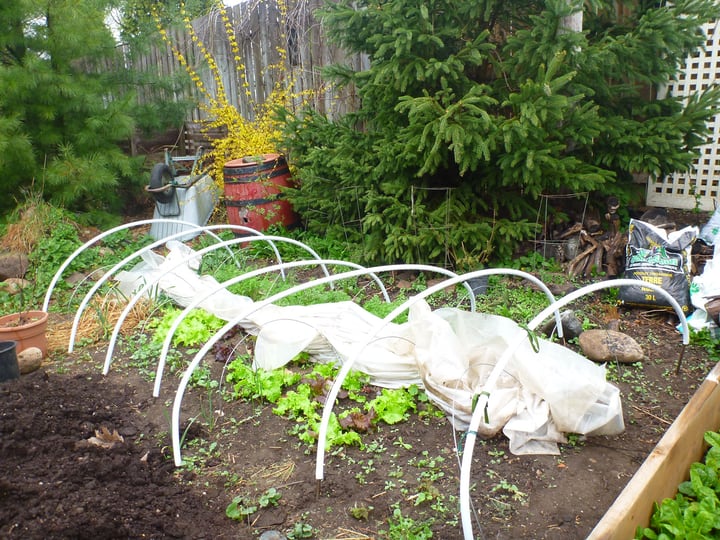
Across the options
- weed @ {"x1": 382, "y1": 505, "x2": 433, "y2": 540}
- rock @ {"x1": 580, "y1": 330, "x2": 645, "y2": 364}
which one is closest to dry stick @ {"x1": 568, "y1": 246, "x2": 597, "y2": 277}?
rock @ {"x1": 580, "y1": 330, "x2": 645, "y2": 364}

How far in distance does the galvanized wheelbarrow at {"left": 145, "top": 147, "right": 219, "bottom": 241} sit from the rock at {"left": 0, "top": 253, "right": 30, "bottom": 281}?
146 centimetres

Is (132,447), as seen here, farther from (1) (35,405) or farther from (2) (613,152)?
(2) (613,152)

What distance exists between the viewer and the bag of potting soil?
13.3 ft

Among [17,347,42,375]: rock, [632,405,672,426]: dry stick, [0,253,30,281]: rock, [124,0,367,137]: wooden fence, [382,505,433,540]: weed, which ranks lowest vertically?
[382,505,433,540]: weed

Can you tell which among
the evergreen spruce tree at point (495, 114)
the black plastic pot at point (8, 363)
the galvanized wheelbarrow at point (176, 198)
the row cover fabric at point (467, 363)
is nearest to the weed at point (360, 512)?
the row cover fabric at point (467, 363)

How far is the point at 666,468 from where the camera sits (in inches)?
86.2

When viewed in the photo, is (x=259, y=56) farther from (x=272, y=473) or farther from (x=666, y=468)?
(x=666, y=468)

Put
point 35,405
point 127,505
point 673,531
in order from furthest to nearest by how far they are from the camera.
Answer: point 35,405
point 127,505
point 673,531

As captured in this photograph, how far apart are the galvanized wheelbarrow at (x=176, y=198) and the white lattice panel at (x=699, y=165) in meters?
4.99

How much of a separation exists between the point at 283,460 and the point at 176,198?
15.9ft

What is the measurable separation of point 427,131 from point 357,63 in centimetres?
265

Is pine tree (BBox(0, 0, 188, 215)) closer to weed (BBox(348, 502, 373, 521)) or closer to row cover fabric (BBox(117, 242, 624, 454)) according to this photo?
row cover fabric (BBox(117, 242, 624, 454))

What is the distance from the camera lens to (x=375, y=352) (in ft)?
11.4

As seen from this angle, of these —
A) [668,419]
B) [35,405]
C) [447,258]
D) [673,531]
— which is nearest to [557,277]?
[447,258]
